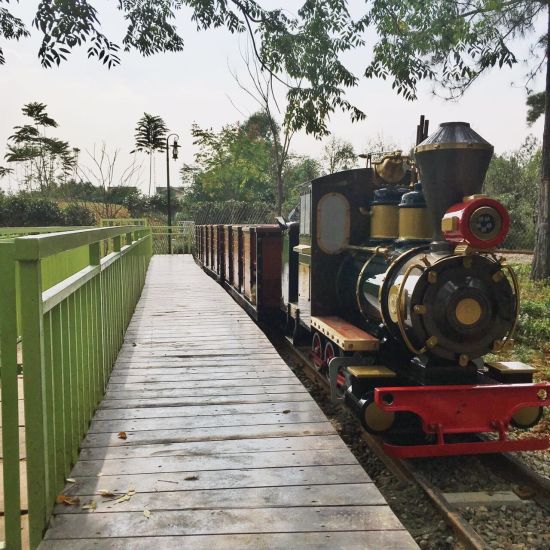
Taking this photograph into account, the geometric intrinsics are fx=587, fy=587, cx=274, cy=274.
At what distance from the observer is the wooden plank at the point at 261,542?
199 cm

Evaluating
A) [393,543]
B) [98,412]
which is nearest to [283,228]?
[98,412]

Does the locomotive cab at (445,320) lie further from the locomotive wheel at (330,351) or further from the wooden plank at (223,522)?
the wooden plank at (223,522)

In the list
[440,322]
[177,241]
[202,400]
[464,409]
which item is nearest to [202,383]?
[202,400]

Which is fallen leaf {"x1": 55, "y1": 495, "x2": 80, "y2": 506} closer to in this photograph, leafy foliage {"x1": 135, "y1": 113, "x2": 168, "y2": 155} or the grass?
the grass

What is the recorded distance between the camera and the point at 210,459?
274 centimetres

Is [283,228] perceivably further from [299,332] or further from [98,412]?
[98,412]

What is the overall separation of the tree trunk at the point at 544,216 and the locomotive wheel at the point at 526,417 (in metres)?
7.68

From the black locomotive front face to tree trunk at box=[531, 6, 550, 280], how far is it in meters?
7.93

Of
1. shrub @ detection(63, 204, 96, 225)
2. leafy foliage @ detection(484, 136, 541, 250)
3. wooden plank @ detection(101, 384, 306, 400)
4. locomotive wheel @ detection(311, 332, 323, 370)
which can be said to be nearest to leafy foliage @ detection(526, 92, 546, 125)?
leafy foliage @ detection(484, 136, 541, 250)

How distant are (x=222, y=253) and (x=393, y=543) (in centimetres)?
1174

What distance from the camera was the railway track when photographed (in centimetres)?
326

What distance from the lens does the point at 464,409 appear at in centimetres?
414

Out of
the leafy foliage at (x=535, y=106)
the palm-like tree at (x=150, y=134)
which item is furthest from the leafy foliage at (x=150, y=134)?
the leafy foliage at (x=535, y=106)

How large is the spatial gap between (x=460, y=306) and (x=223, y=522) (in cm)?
250
